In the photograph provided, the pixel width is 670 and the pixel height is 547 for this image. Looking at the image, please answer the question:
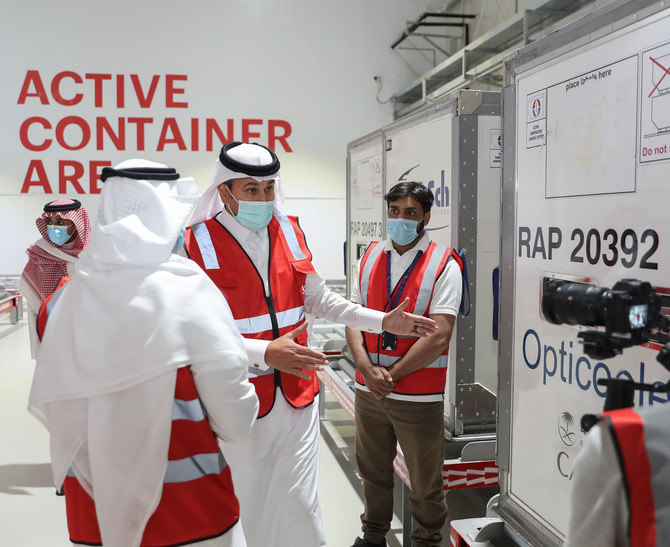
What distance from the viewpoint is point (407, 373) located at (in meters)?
2.65

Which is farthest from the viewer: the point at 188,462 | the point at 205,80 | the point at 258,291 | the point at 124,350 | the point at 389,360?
the point at 205,80

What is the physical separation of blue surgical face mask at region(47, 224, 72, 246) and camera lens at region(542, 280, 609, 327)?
3.31 meters

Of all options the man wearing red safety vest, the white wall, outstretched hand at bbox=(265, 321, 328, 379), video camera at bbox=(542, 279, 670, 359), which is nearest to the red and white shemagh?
outstretched hand at bbox=(265, 321, 328, 379)

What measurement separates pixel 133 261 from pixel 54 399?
37cm

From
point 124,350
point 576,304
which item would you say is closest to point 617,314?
point 576,304

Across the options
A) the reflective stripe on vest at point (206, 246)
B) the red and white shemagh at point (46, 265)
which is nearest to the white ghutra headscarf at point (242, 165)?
the reflective stripe on vest at point (206, 246)

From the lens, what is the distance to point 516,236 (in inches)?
85.0

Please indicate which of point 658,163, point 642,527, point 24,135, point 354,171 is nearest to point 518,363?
point 658,163

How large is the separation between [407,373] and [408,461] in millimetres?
385

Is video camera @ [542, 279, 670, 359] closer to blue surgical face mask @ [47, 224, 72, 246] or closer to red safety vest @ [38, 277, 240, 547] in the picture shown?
red safety vest @ [38, 277, 240, 547]

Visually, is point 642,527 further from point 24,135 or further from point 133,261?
point 24,135

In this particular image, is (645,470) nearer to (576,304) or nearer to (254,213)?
(576,304)

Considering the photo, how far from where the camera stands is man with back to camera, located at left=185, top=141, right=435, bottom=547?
87.0 inches

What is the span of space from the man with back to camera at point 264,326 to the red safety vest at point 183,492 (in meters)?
0.61
